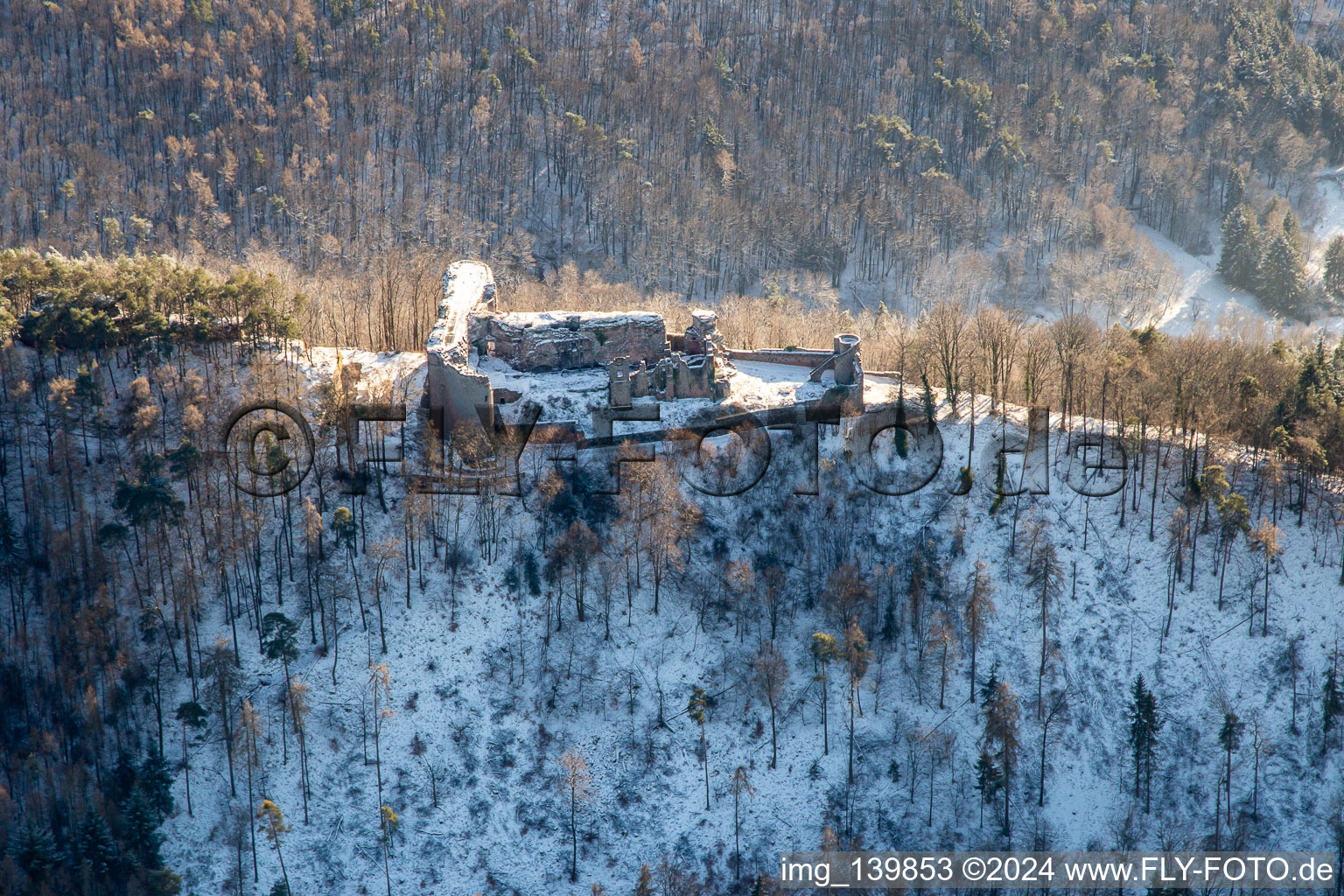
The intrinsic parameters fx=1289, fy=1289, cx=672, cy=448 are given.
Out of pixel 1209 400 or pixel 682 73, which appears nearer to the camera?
pixel 1209 400

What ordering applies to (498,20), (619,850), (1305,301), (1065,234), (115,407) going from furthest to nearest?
(498,20)
(1065,234)
(1305,301)
(115,407)
(619,850)

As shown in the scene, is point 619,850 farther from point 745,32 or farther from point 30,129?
point 745,32

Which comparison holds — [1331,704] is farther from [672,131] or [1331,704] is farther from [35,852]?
[672,131]

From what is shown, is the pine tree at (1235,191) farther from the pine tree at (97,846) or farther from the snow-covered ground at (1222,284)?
the pine tree at (97,846)

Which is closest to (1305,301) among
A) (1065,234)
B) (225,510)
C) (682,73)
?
(1065,234)

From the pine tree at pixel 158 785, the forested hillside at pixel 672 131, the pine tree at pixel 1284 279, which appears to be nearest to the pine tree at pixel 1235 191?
the forested hillside at pixel 672 131

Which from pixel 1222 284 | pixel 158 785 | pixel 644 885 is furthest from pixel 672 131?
pixel 158 785
